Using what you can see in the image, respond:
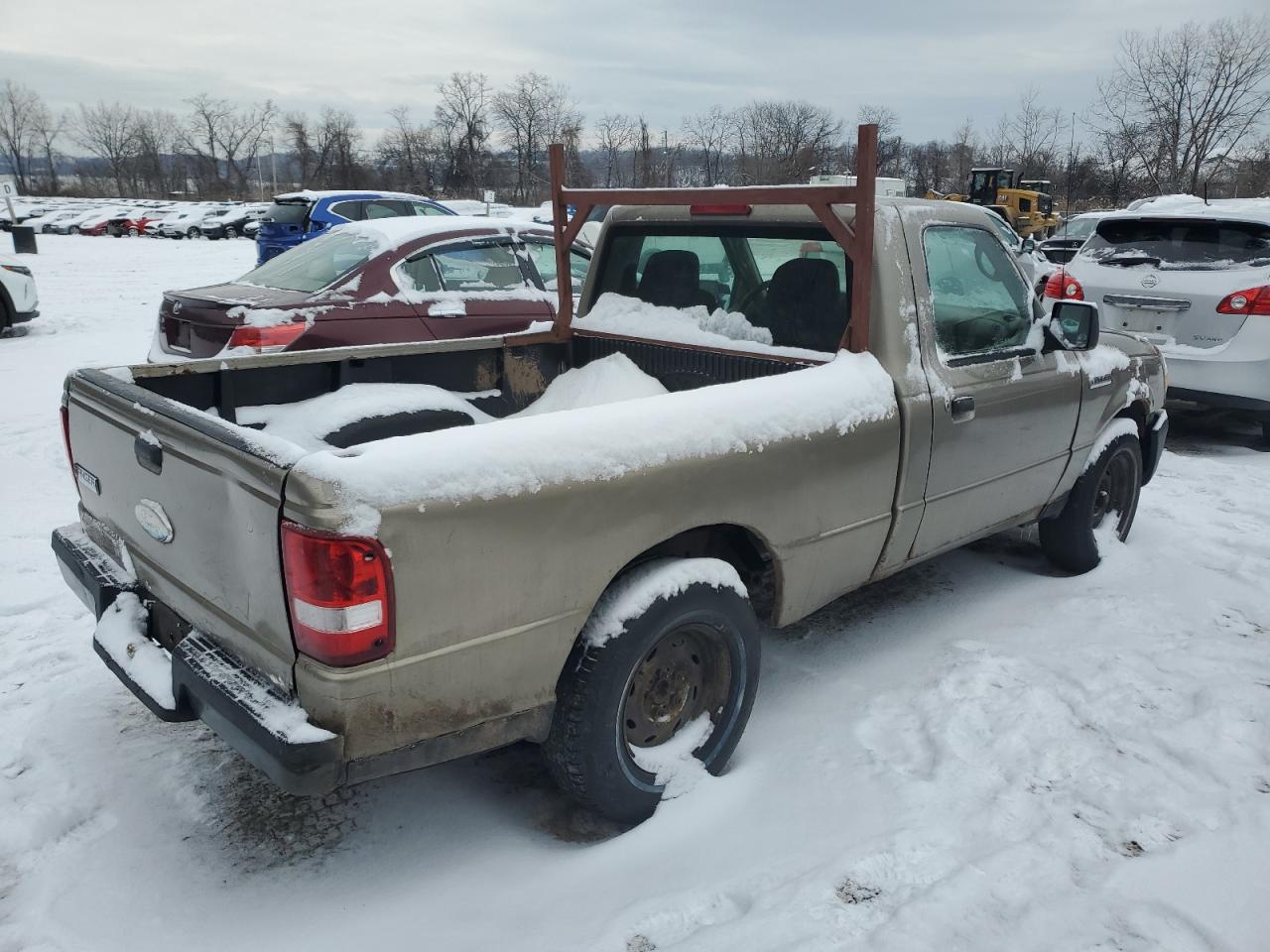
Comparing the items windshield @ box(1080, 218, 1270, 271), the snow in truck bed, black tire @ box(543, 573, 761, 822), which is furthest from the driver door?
windshield @ box(1080, 218, 1270, 271)

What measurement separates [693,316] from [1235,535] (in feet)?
11.8

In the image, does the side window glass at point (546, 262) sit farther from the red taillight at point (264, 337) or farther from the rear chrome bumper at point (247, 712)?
the rear chrome bumper at point (247, 712)

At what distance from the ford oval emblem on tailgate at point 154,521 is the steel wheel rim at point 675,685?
141cm

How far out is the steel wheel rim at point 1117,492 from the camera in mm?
5055

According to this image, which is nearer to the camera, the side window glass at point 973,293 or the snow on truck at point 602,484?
the snow on truck at point 602,484

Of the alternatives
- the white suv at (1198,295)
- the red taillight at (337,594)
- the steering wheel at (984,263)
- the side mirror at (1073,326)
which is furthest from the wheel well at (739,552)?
the white suv at (1198,295)

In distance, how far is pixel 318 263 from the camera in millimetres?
6852

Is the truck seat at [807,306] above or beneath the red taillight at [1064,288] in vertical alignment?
above

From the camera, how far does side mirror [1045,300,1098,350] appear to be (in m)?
4.15

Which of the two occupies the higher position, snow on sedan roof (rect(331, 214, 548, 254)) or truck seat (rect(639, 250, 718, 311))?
snow on sedan roof (rect(331, 214, 548, 254))

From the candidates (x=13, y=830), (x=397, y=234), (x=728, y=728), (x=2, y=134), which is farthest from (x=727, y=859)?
(x=2, y=134)

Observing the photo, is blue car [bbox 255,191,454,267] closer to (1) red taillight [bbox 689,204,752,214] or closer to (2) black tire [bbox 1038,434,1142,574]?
(1) red taillight [bbox 689,204,752,214]

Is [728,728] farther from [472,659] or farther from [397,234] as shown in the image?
[397,234]

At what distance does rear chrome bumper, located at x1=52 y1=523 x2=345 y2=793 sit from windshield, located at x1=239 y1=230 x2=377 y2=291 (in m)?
4.16
